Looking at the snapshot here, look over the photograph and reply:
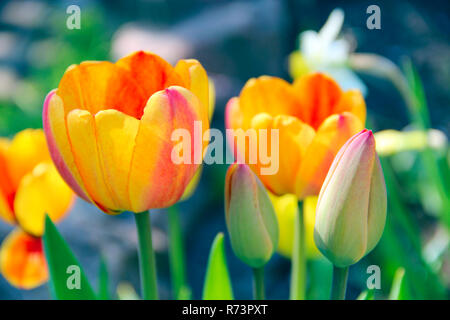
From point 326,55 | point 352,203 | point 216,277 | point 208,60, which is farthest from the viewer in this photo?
point 208,60

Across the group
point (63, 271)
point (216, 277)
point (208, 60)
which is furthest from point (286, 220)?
point (208, 60)

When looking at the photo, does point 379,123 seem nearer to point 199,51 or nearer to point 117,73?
point 199,51

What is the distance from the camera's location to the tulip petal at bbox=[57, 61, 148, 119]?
34 centimetres

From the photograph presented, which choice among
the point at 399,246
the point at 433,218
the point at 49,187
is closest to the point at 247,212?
the point at 49,187

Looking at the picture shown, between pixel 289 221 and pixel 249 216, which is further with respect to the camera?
A: pixel 289 221

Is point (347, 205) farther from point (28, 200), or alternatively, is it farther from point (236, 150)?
point (28, 200)

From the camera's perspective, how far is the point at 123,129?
0.31 metres

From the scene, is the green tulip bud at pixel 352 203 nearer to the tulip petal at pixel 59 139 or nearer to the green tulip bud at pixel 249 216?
the green tulip bud at pixel 249 216

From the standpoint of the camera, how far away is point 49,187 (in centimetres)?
45

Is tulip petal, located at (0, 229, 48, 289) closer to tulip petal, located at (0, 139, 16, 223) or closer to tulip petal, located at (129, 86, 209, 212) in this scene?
tulip petal, located at (0, 139, 16, 223)

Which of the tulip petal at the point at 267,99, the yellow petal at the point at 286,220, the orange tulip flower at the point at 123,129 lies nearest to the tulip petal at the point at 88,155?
the orange tulip flower at the point at 123,129

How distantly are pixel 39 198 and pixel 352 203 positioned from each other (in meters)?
0.25

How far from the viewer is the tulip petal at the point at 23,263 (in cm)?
48
